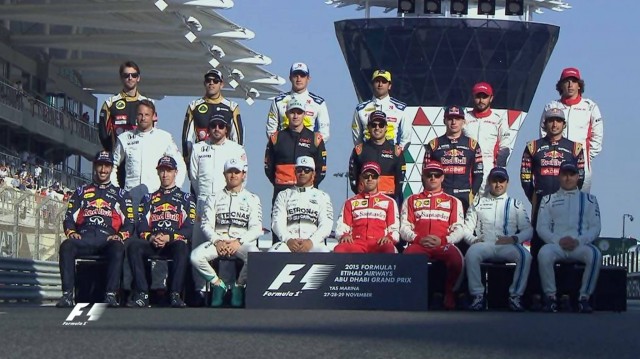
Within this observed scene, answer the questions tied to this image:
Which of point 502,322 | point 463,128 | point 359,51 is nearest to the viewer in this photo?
point 502,322

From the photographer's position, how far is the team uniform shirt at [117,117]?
49.0 ft

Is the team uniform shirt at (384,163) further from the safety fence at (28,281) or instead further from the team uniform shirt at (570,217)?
the safety fence at (28,281)

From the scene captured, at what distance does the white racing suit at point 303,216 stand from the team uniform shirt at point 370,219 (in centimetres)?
16

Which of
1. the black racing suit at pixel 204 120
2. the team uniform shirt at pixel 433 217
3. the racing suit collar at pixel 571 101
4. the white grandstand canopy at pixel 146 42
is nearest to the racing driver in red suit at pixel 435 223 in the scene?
the team uniform shirt at pixel 433 217

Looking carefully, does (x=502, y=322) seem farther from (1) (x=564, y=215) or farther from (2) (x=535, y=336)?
(1) (x=564, y=215)

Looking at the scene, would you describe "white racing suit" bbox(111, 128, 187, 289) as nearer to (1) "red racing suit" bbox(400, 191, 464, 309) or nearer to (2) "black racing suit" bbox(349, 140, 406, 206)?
(2) "black racing suit" bbox(349, 140, 406, 206)

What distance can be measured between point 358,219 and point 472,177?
1402 mm

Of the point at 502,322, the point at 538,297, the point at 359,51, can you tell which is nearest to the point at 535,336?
the point at 502,322

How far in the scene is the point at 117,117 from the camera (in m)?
14.9

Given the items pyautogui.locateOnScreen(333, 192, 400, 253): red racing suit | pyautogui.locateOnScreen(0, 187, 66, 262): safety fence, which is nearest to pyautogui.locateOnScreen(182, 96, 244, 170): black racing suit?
pyautogui.locateOnScreen(333, 192, 400, 253): red racing suit

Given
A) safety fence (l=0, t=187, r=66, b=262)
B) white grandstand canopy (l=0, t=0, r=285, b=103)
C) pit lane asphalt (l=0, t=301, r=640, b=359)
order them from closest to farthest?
1. pit lane asphalt (l=0, t=301, r=640, b=359)
2. safety fence (l=0, t=187, r=66, b=262)
3. white grandstand canopy (l=0, t=0, r=285, b=103)

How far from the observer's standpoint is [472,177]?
14734 millimetres

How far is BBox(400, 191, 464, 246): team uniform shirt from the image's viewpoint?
1393 centimetres

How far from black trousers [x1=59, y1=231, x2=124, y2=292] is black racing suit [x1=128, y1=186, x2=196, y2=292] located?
0.15 metres
